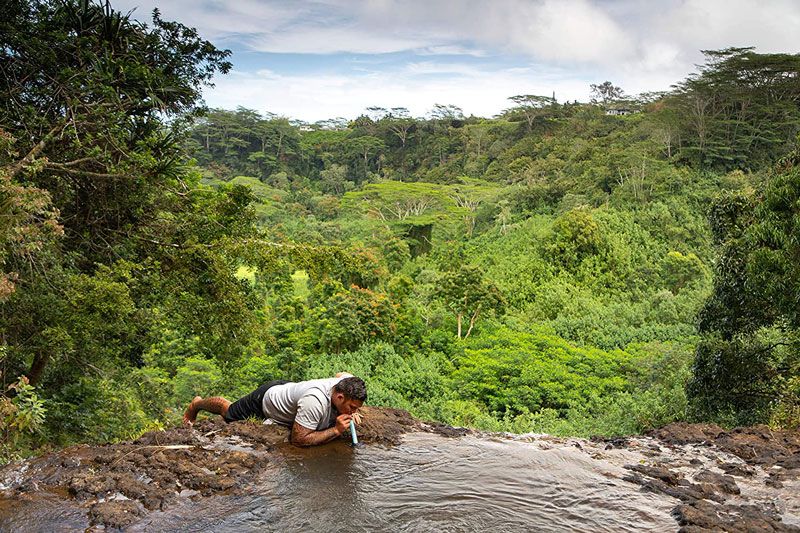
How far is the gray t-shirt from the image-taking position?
402 cm

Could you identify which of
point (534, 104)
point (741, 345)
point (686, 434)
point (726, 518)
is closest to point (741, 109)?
point (534, 104)

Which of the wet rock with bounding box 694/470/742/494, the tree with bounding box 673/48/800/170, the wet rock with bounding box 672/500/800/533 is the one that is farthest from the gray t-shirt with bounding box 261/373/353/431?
the tree with bounding box 673/48/800/170

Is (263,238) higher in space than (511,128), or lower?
lower

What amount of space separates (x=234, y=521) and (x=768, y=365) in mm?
6794

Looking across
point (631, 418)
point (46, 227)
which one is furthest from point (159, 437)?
point (631, 418)

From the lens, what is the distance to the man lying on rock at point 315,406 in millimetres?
3988

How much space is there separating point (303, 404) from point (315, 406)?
0.28ft

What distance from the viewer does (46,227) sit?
5113 mm

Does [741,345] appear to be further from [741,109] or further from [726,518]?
[741,109]

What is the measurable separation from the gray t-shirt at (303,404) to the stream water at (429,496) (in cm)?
19

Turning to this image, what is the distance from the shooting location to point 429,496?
11.1 ft

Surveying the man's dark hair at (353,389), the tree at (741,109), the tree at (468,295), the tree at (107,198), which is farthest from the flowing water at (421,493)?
the tree at (741,109)

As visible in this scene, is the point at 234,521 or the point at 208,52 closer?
the point at 234,521

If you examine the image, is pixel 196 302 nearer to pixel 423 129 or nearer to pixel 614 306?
pixel 614 306
